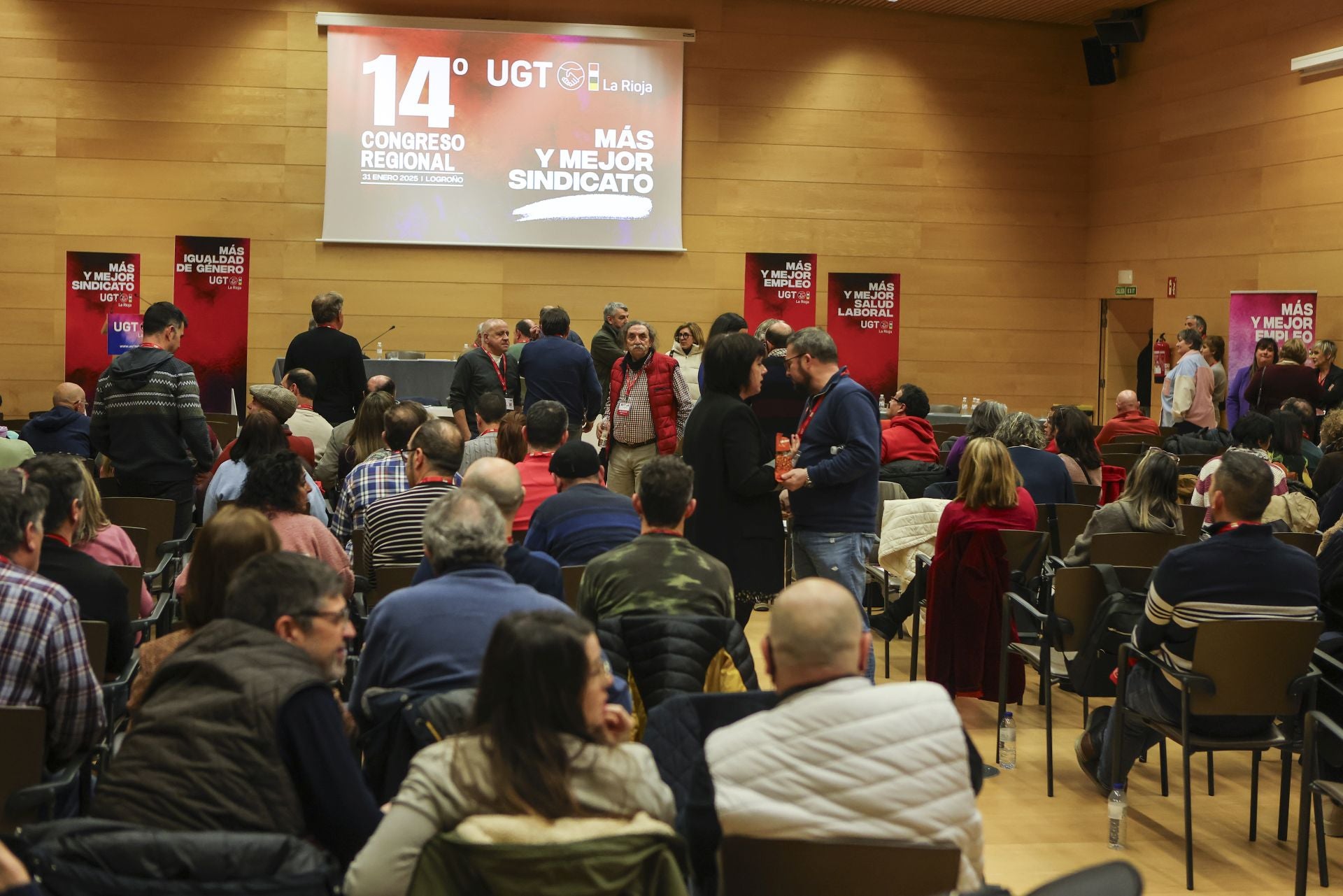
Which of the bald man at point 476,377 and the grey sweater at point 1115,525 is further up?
the bald man at point 476,377

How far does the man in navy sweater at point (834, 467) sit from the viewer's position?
197 inches

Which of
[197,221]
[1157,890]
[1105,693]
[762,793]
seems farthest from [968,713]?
[197,221]

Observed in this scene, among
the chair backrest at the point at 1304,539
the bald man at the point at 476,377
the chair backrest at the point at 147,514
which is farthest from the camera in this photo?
the bald man at the point at 476,377

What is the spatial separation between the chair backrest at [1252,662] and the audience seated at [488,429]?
11.0 feet

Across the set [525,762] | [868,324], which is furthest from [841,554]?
[868,324]

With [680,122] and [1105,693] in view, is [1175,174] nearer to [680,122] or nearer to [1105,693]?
[680,122]

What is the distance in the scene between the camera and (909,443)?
736cm

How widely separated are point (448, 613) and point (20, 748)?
0.95 m

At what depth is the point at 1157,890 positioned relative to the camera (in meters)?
3.87

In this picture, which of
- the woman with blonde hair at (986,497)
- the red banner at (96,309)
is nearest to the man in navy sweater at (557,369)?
the woman with blonde hair at (986,497)

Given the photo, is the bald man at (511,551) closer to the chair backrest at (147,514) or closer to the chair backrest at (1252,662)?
the chair backrest at (1252,662)

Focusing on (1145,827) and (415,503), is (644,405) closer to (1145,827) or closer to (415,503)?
(415,503)

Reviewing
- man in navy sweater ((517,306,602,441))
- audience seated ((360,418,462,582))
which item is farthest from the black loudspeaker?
audience seated ((360,418,462,582))

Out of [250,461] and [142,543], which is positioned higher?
[250,461]
